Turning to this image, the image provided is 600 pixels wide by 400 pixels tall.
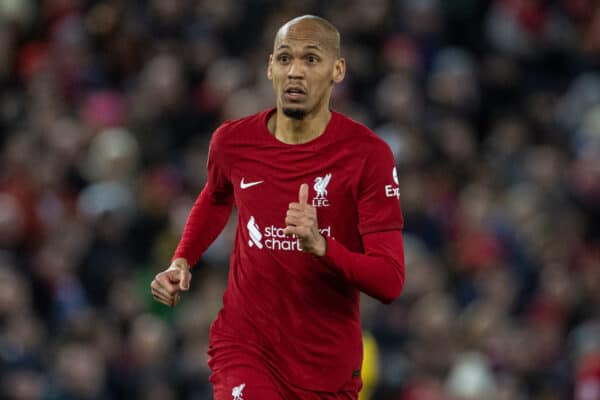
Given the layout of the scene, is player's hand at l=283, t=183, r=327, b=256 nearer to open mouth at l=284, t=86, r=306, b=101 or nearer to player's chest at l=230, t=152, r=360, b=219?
player's chest at l=230, t=152, r=360, b=219

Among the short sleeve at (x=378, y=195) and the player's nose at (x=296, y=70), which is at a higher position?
the player's nose at (x=296, y=70)

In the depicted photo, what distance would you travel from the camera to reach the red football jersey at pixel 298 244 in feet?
18.4

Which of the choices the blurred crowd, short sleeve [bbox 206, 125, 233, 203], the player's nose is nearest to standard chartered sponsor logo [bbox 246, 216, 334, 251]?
short sleeve [bbox 206, 125, 233, 203]

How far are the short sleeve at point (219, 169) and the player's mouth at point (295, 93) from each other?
0.38 metres

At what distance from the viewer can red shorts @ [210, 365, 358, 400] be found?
5.52m

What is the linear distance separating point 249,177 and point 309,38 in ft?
2.03

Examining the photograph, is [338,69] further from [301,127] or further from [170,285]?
[170,285]

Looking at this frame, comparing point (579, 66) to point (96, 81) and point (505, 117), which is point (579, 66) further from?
point (96, 81)

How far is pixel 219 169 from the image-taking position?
5855 millimetres

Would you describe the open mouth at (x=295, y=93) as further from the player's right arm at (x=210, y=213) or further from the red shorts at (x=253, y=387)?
the red shorts at (x=253, y=387)

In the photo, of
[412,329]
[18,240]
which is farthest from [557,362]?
[18,240]

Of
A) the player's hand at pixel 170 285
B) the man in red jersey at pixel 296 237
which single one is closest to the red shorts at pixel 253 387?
the man in red jersey at pixel 296 237

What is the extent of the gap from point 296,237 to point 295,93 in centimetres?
58

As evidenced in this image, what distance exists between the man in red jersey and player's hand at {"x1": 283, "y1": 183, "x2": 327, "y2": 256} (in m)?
0.24
